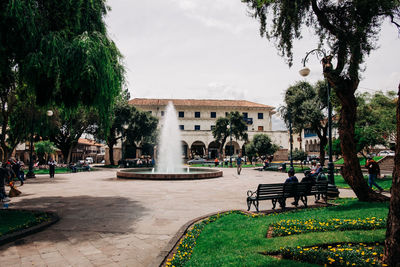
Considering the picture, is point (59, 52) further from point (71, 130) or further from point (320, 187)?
point (71, 130)

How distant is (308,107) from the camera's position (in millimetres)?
24359

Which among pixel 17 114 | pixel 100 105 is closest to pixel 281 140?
pixel 17 114

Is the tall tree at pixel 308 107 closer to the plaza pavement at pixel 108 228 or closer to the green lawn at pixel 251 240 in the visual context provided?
the plaza pavement at pixel 108 228

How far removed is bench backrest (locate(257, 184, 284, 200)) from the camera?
24.3 feet

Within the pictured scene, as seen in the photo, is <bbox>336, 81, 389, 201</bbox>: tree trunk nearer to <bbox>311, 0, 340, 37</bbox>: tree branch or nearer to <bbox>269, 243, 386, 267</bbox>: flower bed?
<bbox>311, 0, 340, 37</bbox>: tree branch

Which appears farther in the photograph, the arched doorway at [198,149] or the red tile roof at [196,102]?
the arched doorway at [198,149]

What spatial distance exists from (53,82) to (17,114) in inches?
479

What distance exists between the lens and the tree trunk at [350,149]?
7.84 m

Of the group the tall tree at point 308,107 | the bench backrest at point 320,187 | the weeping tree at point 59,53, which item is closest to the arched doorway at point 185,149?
the tall tree at point 308,107

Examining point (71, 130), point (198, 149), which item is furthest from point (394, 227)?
point (198, 149)

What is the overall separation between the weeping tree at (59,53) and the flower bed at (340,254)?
6035mm

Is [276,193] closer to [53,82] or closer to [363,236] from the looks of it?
[363,236]

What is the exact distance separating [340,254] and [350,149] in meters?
4.80

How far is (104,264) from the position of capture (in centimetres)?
424
